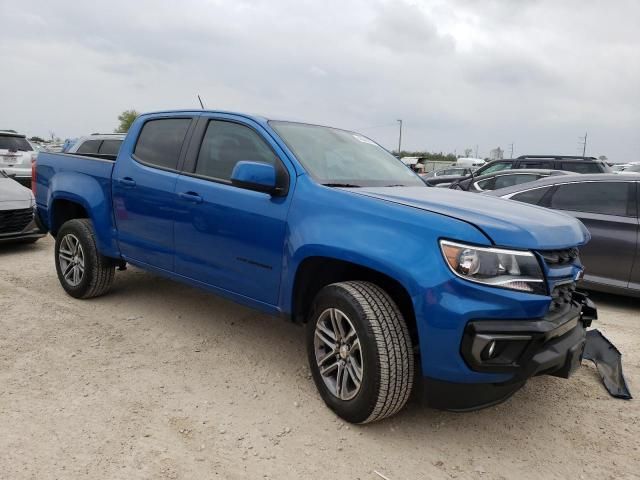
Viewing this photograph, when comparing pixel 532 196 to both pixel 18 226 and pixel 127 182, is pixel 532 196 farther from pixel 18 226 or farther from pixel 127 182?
pixel 18 226

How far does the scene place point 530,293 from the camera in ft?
7.98

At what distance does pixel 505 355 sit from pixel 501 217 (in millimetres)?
706

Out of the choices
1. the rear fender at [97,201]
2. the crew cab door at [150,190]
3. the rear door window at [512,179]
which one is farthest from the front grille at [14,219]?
the rear door window at [512,179]

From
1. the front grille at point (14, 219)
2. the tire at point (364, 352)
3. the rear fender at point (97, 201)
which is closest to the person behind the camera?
the tire at point (364, 352)

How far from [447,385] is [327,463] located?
71 centimetres

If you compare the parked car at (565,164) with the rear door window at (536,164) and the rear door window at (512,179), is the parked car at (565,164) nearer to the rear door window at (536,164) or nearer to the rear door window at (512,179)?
the rear door window at (536,164)

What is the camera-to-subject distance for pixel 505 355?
2.41 metres

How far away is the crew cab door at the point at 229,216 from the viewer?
3170 millimetres

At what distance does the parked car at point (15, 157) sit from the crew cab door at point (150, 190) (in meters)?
8.74

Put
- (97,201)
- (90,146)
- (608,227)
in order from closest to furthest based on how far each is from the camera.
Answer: (97,201) → (608,227) → (90,146)

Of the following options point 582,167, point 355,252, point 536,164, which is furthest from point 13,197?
point 582,167

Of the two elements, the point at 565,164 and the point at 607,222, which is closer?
the point at 607,222

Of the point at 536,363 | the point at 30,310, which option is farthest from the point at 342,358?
the point at 30,310

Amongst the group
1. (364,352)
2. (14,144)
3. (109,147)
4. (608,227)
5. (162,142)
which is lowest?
(364,352)
